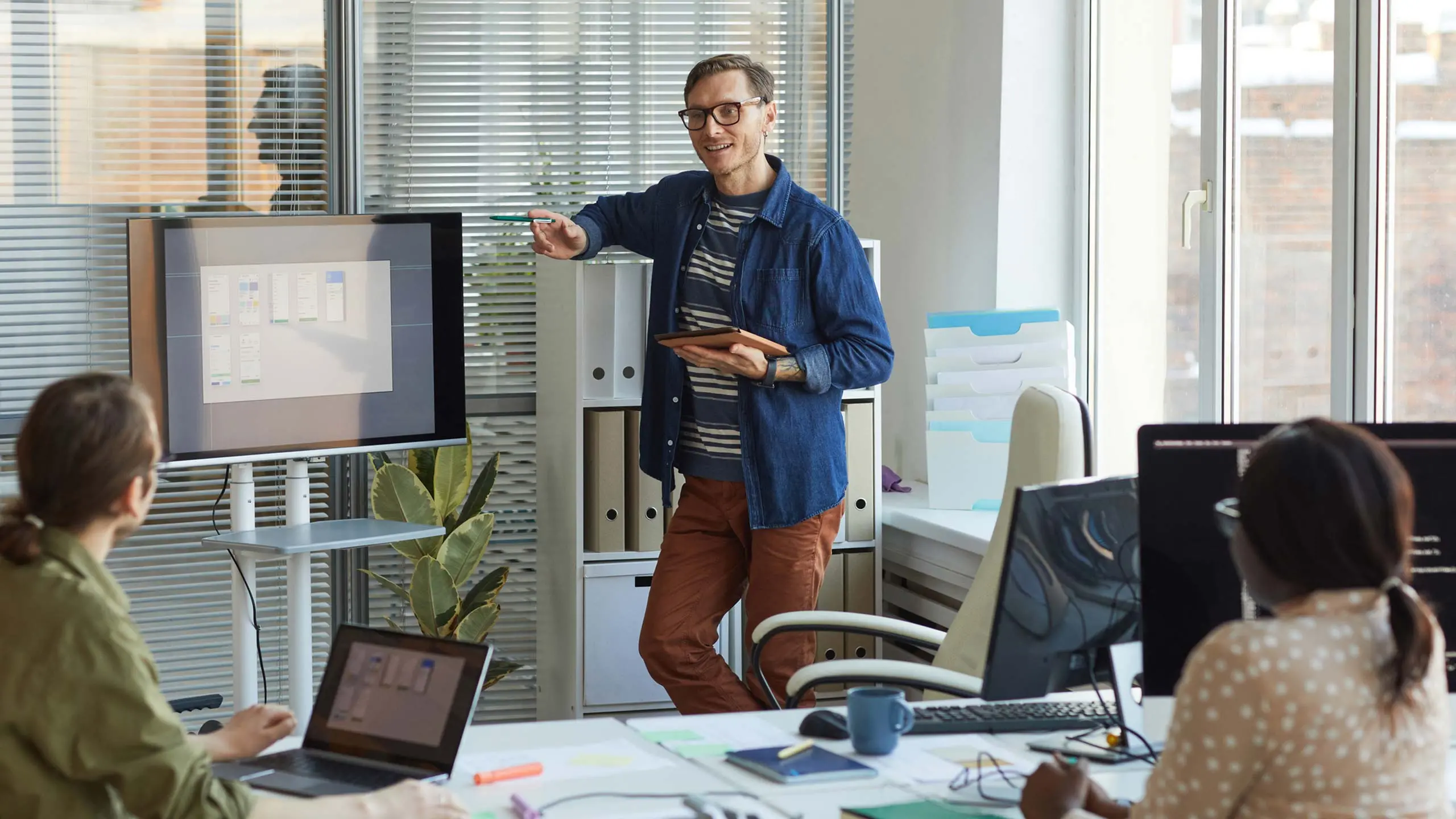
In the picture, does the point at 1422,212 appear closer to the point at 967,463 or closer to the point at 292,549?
the point at 967,463

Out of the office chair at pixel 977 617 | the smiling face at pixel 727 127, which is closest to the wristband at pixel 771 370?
the smiling face at pixel 727 127

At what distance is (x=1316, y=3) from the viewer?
3324mm

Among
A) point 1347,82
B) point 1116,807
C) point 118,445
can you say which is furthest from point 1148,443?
point 1347,82

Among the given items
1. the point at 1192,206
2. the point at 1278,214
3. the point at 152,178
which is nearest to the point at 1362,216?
the point at 1278,214

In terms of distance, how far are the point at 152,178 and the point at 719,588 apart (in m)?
1.99

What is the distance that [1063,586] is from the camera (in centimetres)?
202

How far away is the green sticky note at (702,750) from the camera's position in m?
2.07

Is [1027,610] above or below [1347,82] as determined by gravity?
below

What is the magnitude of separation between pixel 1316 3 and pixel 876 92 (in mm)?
1625

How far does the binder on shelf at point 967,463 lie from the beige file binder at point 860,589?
28 centimetres

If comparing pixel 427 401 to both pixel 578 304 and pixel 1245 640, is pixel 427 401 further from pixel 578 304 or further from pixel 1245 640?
pixel 1245 640

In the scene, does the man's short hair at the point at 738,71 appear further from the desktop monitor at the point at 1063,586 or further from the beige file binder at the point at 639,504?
the desktop monitor at the point at 1063,586

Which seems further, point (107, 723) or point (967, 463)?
point (967, 463)

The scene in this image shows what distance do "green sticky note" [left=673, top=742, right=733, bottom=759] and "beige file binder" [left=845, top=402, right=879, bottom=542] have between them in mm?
1884
